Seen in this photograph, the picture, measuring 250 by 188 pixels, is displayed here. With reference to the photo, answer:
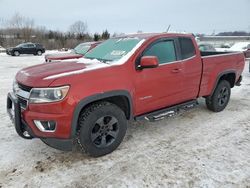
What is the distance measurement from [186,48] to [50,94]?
9.16 ft

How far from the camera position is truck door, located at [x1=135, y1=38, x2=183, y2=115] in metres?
3.74

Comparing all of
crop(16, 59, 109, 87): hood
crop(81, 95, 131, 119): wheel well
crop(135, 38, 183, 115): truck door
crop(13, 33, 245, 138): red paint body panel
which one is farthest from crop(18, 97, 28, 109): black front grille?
crop(135, 38, 183, 115): truck door

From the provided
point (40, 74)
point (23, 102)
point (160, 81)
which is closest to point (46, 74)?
point (40, 74)

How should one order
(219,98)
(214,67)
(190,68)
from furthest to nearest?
(219,98) < (214,67) < (190,68)

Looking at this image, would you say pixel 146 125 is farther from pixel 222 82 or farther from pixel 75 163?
pixel 222 82

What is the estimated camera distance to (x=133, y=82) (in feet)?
11.8

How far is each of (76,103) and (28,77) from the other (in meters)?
0.80

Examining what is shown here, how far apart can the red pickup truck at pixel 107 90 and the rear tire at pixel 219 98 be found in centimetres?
62

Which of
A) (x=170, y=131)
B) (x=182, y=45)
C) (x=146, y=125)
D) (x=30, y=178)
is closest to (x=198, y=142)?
(x=170, y=131)

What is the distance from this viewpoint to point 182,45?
177 inches

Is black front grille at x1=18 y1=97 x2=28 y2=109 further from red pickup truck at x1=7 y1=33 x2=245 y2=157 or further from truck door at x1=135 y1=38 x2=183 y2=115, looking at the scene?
truck door at x1=135 y1=38 x2=183 y2=115

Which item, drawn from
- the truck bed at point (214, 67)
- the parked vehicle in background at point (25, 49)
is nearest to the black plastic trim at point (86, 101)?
the truck bed at point (214, 67)

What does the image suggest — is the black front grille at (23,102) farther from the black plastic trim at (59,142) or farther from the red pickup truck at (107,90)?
the black plastic trim at (59,142)

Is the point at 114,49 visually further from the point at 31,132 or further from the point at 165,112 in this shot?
the point at 31,132
